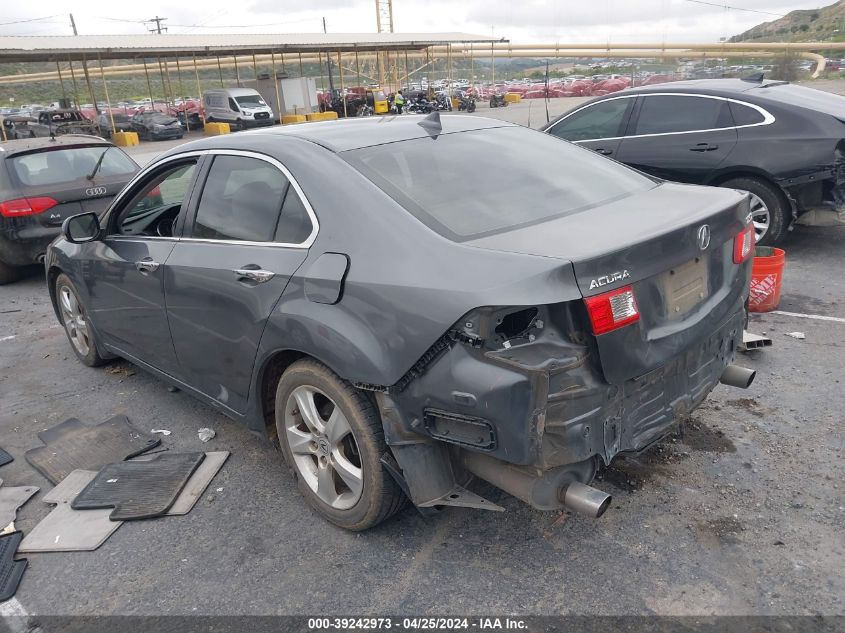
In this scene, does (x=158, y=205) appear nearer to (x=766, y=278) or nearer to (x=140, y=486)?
→ (x=140, y=486)

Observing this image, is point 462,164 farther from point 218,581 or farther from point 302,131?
point 218,581

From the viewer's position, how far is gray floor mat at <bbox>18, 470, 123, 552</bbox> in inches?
122

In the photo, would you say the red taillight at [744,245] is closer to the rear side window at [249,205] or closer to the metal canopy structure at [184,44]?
the rear side window at [249,205]

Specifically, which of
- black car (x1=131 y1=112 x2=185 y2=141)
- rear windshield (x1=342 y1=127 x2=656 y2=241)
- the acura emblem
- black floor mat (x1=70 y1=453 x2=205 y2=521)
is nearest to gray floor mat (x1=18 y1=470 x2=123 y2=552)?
black floor mat (x1=70 y1=453 x2=205 y2=521)

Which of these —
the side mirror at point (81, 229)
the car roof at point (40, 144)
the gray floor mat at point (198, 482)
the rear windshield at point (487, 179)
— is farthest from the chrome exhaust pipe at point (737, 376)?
the car roof at point (40, 144)

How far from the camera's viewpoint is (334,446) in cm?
296

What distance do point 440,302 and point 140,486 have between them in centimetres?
211

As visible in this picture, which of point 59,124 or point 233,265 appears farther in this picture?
point 59,124

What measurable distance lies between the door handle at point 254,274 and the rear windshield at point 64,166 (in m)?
5.28

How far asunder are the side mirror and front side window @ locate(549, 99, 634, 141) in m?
5.36

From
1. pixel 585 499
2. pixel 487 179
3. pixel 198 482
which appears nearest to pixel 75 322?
pixel 198 482

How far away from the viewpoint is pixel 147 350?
4102 millimetres

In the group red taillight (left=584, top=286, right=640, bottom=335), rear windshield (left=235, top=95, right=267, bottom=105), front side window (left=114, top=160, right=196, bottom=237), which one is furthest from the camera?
rear windshield (left=235, top=95, right=267, bottom=105)

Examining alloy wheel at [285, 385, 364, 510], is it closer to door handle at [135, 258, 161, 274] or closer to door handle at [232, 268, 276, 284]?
door handle at [232, 268, 276, 284]
